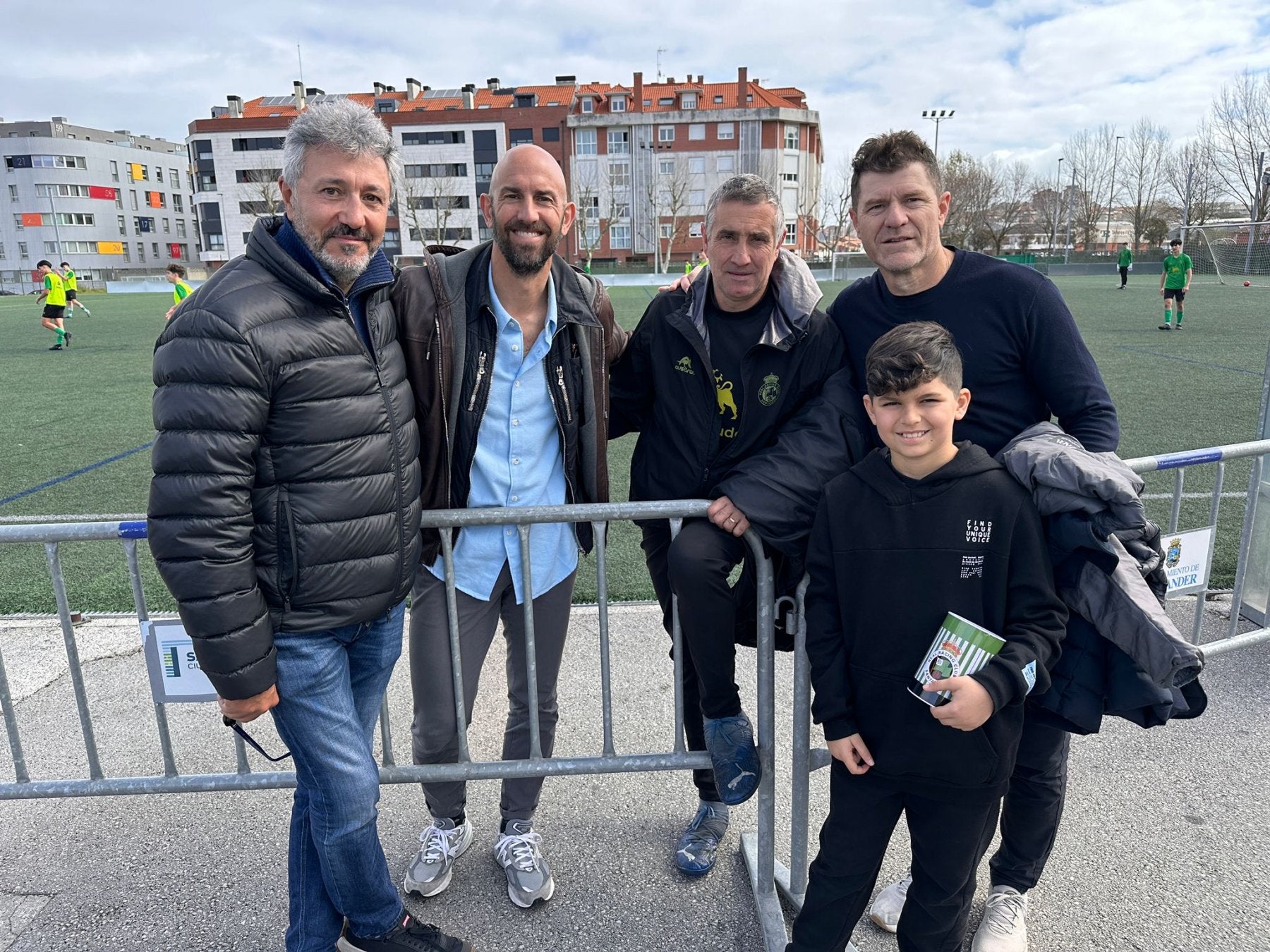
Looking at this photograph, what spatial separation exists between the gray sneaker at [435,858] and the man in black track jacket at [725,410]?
773 mm

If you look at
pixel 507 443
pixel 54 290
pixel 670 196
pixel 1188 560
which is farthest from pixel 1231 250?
pixel 670 196

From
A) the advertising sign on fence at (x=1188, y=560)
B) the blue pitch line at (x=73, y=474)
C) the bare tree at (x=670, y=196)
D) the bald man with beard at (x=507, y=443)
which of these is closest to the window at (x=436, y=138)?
the bare tree at (x=670, y=196)

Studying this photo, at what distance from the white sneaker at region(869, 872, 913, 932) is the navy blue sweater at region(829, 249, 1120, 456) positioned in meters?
1.42

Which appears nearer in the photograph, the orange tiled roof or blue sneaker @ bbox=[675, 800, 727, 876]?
blue sneaker @ bbox=[675, 800, 727, 876]

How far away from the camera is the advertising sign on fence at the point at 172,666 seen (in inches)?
92.5

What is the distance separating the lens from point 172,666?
2.38 m

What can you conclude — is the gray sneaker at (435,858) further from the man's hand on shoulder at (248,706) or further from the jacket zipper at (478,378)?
the jacket zipper at (478,378)

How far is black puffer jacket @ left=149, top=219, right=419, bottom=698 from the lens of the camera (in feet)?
5.74

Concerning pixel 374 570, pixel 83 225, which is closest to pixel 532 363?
pixel 374 570

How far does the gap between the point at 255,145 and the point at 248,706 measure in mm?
82442

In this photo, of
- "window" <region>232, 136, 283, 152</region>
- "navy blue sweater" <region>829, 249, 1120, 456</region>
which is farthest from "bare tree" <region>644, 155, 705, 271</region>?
"navy blue sweater" <region>829, 249, 1120, 456</region>

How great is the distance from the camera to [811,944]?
216cm

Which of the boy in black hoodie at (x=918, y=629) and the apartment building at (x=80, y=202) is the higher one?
the apartment building at (x=80, y=202)

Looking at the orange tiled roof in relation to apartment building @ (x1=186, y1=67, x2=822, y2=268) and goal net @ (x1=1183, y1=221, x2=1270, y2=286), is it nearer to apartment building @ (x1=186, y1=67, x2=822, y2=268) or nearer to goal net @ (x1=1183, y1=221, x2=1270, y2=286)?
apartment building @ (x1=186, y1=67, x2=822, y2=268)
